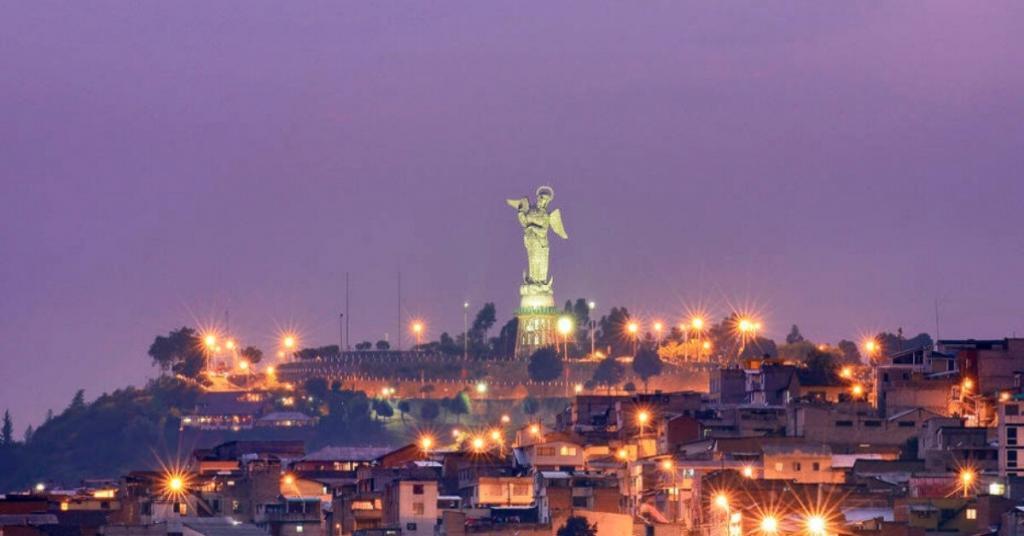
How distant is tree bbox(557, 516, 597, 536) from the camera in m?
103

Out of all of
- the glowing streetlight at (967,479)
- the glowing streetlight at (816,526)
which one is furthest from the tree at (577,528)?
the glowing streetlight at (816,526)

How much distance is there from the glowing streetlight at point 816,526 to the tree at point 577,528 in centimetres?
1239

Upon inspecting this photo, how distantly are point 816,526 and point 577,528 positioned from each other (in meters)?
17.4

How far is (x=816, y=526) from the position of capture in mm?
86500

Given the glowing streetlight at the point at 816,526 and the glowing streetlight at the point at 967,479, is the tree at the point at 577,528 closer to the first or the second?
the glowing streetlight at the point at 967,479

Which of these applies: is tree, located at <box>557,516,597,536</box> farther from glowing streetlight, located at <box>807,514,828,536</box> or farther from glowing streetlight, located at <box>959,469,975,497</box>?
glowing streetlight, located at <box>807,514,828,536</box>

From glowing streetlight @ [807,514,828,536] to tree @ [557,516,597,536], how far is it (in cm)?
1239

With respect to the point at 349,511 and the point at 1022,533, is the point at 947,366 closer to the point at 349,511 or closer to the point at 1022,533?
the point at 349,511

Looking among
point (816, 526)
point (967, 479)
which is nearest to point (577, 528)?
point (967, 479)

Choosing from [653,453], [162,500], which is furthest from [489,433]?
[162,500]

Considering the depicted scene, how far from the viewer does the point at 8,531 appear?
10331cm

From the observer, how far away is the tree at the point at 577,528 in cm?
10256

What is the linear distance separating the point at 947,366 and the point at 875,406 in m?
5.18

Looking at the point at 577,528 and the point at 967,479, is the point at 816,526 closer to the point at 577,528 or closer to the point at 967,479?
the point at 577,528
